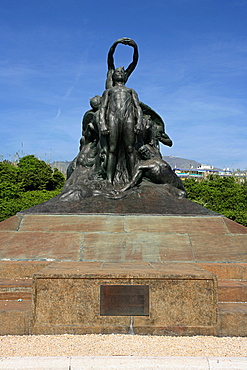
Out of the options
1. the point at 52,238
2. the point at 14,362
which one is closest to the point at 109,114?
the point at 52,238

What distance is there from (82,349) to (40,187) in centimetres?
3609

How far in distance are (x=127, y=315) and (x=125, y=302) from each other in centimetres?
14

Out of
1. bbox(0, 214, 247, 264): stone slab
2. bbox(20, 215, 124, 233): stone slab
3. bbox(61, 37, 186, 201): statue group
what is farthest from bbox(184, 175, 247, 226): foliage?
bbox(20, 215, 124, 233): stone slab

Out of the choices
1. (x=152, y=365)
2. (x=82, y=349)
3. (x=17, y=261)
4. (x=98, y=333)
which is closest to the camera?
(x=152, y=365)

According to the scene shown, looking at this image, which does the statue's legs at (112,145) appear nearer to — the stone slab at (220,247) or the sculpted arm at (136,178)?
the sculpted arm at (136,178)

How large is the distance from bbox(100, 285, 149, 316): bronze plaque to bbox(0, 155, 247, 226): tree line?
58.0 ft

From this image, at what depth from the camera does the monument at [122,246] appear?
4105 millimetres

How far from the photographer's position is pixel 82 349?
367 cm

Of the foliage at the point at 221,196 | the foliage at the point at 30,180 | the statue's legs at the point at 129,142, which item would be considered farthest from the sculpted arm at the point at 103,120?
the foliage at the point at 30,180

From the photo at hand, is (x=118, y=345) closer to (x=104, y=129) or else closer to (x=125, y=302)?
(x=125, y=302)

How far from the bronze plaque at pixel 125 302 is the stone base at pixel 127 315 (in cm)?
4

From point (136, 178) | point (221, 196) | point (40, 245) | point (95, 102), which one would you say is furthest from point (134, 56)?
point (221, 196)

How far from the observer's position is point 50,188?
41.0 meters

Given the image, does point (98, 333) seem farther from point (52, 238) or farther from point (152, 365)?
point (52, 238)
